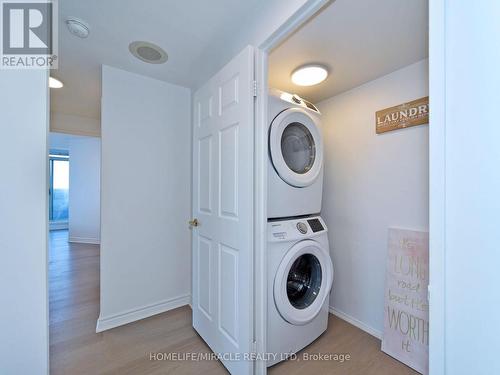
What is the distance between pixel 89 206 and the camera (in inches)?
183

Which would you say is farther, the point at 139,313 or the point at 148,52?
the point at 139,313

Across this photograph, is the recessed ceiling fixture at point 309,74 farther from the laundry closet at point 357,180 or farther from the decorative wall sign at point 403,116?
the decorative wall sign at point 403,116

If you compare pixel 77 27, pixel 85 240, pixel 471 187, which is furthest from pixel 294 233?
pixel 85 240

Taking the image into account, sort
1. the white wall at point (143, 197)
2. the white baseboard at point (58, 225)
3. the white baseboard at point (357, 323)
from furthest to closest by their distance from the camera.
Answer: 1. the white baseboard at point (58, 225)
2. the white wall at point (143, 197)
3. the white baseboard at point (357, 323)

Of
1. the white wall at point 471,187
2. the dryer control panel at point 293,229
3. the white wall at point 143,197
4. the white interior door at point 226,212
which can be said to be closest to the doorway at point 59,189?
the white wall at point 143,197

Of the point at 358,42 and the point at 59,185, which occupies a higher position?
the point at 358,42

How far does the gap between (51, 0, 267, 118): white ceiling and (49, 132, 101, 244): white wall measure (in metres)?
2.98

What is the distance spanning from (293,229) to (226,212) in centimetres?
50

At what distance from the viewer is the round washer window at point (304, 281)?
163 cm

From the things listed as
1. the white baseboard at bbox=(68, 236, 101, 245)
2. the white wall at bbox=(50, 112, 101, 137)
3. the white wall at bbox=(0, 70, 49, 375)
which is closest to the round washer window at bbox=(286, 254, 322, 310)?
the white wall at bbox=(0, 70, 49, 375)

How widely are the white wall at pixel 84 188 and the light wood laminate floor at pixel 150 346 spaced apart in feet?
9.02

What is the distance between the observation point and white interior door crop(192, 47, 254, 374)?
48.7 inches

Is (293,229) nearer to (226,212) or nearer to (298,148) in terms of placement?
(226,212)

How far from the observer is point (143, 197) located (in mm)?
2035
